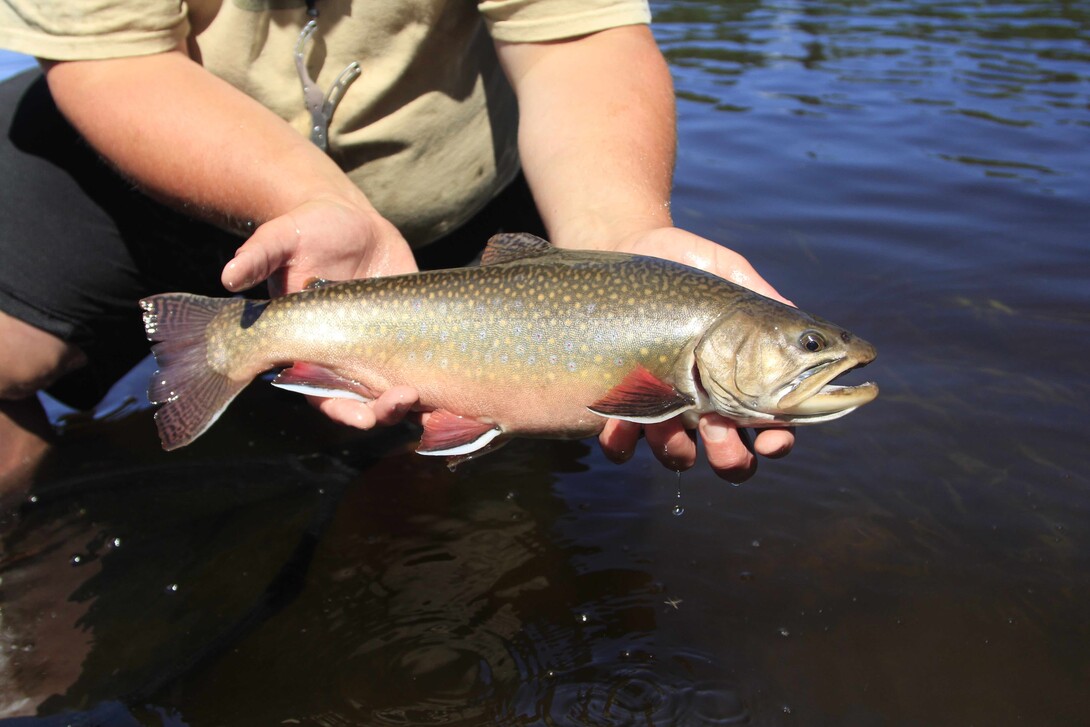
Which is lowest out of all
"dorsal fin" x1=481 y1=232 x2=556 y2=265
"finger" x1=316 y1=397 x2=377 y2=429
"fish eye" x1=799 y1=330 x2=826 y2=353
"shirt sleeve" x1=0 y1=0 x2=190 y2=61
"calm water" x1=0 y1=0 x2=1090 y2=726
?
"calm water" x1=0 y1=0 x2=1090 y2=726

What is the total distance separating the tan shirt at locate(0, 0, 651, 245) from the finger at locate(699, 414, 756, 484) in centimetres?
190

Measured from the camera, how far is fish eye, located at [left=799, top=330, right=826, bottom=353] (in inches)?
114

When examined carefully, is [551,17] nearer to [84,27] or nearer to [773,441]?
[84,27]

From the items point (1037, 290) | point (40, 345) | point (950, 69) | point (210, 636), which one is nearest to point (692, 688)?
point (210, 636)

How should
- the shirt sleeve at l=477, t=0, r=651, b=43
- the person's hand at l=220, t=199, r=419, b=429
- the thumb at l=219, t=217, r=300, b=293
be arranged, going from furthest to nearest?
the shirt sleeve at l=477, t=0, r=651, b=43 < the person's hand at l=220, t=199, r=419, b=429 < the thumb at l=219, t=217, r=300, b=293

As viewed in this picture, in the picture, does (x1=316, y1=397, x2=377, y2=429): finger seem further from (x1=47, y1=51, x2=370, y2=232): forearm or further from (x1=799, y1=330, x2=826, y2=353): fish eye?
(x1=799, y1=330, x2=826, y2=353): fish eye

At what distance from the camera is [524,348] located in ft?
9.96

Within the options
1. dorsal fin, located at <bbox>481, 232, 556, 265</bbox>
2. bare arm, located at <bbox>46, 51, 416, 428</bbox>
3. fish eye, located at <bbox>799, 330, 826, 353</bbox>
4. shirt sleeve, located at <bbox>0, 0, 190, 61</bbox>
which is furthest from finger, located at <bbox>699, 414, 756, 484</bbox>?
shirt sleeve, located at <bbox>0, 0, 190, 61</bbox>

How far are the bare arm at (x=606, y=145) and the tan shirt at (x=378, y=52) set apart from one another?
0.13m

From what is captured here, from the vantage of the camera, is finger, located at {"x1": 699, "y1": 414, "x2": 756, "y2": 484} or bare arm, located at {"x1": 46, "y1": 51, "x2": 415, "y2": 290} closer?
finger, located at {"x1": 699, "y1": 414, "x2": 756, "y2": 484}

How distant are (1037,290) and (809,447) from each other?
2353mm

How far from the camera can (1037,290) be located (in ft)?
20.2

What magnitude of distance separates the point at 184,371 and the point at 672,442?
169 centimetres

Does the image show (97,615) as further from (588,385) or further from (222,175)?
(588,385)
